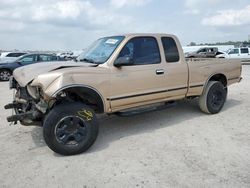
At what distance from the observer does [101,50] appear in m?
5.48

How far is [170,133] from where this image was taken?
216 inches

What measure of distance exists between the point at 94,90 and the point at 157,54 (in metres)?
1.67

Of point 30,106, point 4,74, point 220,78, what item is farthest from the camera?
point 4,74

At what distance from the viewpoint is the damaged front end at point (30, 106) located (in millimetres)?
4539

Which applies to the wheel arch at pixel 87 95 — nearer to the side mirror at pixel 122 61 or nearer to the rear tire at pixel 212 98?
the side mirror at pixel 122 61

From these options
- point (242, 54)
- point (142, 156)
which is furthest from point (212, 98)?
point (242, 54)

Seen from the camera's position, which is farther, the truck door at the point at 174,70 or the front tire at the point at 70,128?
the truck door at the point at 174,70

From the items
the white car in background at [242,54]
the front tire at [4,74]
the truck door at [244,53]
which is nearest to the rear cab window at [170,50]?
the front tire at [4,74]

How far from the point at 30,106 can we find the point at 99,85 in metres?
1.31

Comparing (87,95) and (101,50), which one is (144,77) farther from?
(87,95)

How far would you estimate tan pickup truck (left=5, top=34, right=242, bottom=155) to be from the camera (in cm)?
443

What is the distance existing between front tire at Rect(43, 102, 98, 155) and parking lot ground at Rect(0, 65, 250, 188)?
0.56ft

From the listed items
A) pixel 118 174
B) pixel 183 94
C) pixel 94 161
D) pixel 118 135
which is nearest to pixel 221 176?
pixel 118 174

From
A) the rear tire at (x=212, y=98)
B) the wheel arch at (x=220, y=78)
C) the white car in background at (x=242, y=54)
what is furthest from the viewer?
the white car in background at (x=242, y=54)
